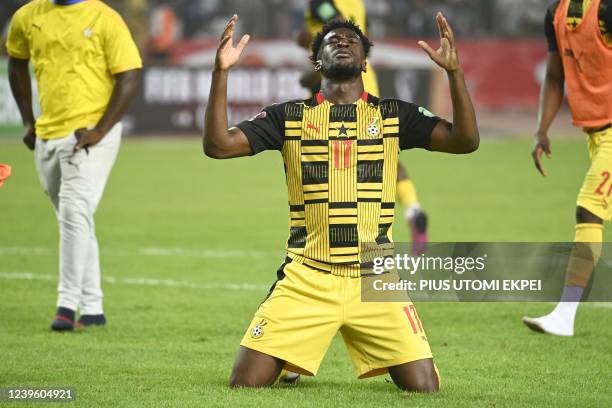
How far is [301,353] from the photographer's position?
5.93 meters

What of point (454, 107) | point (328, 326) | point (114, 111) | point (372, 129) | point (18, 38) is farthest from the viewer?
point (18, 38)

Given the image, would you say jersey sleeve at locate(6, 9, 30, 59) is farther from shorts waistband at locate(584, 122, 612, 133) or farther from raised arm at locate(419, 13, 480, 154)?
shorts waistband at locate(584, 122, 612, 133)

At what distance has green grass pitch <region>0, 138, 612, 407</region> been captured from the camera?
6.04 meters

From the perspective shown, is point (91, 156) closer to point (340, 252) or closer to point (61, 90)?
point (61, 90)

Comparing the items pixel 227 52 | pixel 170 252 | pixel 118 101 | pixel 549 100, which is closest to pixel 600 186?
pixel 549 100

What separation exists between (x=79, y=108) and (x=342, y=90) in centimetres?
256

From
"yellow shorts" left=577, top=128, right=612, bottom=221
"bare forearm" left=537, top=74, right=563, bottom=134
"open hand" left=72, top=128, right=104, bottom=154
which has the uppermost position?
"bare forearm" left=537, top=74, right=563, bottom=134

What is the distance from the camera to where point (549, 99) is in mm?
8125

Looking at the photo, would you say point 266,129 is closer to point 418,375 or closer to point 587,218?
point 418,375

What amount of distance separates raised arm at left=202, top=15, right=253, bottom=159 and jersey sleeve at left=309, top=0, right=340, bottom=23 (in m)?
4.66

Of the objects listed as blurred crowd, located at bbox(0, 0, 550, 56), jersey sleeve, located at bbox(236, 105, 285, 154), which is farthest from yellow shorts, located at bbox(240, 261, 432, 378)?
blurred crowd, located at bbox(0, 0, 550, 56)

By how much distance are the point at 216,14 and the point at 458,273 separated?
23.0 m

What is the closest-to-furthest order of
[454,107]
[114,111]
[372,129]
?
[454,107] < [372,129] < [114,111]
